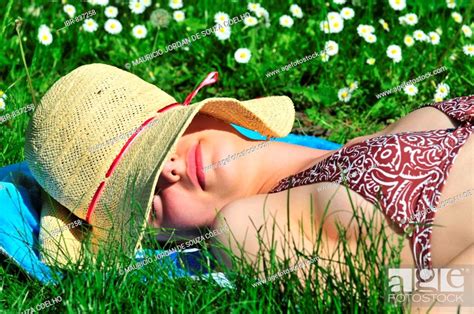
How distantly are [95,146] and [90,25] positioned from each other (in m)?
1.32

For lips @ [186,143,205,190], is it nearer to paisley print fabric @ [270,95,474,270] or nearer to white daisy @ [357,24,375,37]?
paisley print fabric @ [270,95,474,270]

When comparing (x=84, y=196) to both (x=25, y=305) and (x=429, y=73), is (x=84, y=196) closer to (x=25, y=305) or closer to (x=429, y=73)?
(x=25, y=305)

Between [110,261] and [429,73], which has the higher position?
[429,73]

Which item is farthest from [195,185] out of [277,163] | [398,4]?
[398,4]

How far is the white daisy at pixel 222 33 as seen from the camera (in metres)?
4.00

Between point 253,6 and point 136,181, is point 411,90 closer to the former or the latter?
point 253,6

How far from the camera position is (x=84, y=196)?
114 inches

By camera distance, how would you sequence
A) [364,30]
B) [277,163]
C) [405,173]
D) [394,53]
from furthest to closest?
[364,30] → [394,53] → [277,163] → [405,173]

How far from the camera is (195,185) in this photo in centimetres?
286

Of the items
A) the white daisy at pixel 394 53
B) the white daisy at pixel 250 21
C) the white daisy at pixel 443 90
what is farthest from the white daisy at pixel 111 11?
the white daisy at pixel 443 90

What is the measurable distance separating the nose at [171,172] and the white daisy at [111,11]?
144cm

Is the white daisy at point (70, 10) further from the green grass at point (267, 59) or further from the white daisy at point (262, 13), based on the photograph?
the white daisy at point (262, 13)

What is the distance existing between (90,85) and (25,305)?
0.77m

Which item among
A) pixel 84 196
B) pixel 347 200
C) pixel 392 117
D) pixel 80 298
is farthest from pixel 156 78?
pixel 80 298
